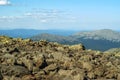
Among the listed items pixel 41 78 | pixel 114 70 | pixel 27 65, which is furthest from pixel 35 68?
pixel 114 70

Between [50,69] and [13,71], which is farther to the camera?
[50,69]

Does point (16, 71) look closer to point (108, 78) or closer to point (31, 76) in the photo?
point (31, 76)

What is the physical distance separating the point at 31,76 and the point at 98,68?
11207mm

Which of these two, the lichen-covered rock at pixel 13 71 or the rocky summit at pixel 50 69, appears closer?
the lichen-covered rock at pixel 13 71

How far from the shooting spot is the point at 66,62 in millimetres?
38750

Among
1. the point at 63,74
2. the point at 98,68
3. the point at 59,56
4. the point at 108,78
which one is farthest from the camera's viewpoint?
the point at 59,56

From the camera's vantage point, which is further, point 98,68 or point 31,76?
point 98,68

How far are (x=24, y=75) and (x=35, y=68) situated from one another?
3366mm

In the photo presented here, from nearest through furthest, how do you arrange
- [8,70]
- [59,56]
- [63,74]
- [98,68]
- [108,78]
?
[8,70]
[63,74]
[108,78]
[98,68]
[59,56]

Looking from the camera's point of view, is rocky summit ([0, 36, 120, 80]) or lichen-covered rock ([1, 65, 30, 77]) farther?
rocky summit ([0, 36, 120, 80])

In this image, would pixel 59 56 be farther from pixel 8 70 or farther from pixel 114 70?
pixel 8 70

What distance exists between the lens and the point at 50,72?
3384 centimetres

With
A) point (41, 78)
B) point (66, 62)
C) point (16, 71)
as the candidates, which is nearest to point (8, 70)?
point (16, 71)

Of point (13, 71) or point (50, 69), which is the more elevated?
point (13, 71)
